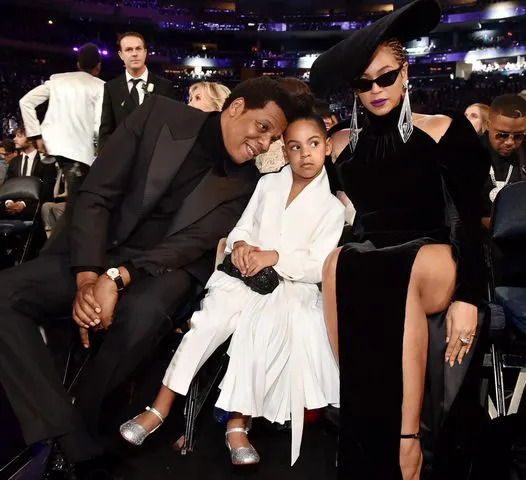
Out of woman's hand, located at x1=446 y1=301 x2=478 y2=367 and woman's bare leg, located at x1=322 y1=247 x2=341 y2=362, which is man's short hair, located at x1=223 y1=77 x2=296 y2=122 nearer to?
woman's bare leg, located at x1=322 y1=247 x2=341 y2=362

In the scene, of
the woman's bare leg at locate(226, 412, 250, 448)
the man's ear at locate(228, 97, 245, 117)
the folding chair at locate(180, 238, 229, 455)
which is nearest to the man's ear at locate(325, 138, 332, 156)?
the man's ear at locate(228, 97, 245, 117)

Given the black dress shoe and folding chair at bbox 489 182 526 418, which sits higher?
folding chair at bbox 489 182 526 418

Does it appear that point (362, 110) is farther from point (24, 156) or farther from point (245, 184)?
point (24, 156)

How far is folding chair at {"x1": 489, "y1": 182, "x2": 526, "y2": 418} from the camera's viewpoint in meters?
2.35

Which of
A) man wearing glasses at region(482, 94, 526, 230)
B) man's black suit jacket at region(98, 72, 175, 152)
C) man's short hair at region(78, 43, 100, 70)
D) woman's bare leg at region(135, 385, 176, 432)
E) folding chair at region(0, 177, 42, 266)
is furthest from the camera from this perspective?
man's short hair at region(78, 43, 100, 70)

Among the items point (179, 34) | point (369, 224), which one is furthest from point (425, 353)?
point (179, 34)

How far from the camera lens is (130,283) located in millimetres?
2445

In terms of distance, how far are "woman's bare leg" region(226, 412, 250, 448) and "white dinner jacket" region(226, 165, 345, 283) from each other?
62 cm

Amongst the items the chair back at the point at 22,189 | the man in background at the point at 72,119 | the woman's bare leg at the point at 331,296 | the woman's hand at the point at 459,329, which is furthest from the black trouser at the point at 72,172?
the woman's hand at the point at 459,329

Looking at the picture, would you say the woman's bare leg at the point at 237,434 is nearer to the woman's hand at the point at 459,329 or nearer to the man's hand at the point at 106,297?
the man's hand at the point at 106,297

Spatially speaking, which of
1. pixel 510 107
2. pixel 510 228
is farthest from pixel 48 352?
pixel 510 107

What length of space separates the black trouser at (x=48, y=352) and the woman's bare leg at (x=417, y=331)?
962 mm

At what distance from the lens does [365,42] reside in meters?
1.98

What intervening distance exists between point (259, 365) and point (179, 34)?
114ft
